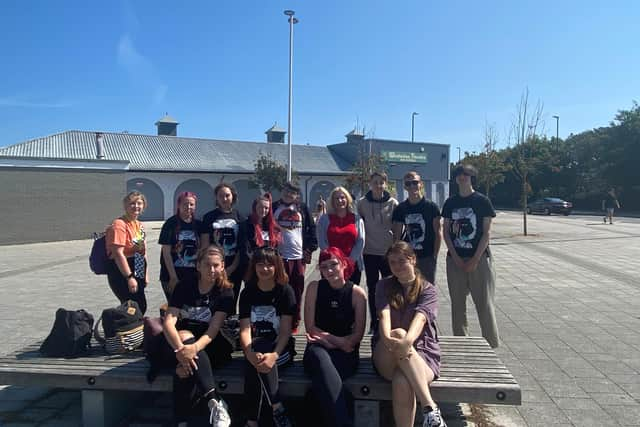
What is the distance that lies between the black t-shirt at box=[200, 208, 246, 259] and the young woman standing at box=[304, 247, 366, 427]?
1.27 m

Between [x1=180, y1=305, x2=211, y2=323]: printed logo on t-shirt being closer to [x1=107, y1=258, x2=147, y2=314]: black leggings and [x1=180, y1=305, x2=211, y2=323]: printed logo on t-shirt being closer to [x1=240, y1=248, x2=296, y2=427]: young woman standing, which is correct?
[x1=240, y1=248, x2=296, y2=427]: young woman standing

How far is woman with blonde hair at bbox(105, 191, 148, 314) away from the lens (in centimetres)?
442

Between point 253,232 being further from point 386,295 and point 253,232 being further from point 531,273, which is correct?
point 531,273

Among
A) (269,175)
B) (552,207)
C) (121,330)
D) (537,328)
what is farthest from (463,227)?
(552,207)

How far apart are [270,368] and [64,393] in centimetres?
204

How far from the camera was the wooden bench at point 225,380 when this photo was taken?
3106mm

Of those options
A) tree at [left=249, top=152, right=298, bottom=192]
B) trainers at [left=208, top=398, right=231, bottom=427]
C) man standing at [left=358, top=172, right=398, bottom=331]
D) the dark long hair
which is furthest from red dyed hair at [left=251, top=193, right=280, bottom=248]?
tree at [left=249, top=152, right=298, bottom=192]

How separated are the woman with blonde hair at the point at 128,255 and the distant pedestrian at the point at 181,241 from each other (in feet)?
0.81

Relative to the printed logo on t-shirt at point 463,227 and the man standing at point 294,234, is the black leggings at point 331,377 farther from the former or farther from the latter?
the printed logo on t-shirt at point 463,227

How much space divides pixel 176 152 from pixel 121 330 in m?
33.1

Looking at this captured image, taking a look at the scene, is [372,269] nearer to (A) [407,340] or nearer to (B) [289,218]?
(B) [289,218]

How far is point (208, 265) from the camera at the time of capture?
3625 mm

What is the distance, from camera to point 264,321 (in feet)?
11.7

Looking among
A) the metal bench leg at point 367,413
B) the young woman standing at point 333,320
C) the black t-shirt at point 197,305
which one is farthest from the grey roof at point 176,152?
the metal bench leg at point 367,413
